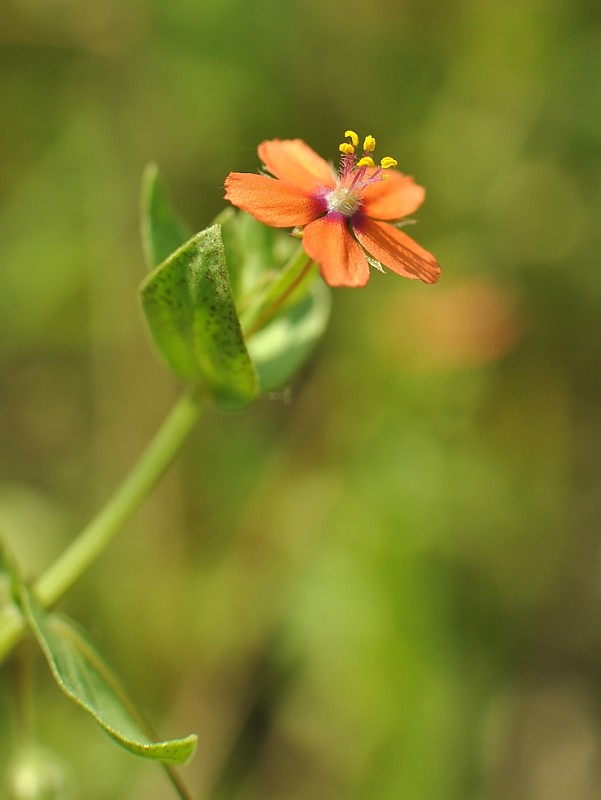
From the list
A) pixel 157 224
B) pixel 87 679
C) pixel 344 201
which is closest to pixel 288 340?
pixel 157 224

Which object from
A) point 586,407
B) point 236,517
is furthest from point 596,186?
point 236,517

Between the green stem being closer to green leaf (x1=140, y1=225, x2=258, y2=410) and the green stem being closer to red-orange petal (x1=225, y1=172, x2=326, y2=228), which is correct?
green leaf (x1=140, y1=225, x2=258, y2=410)

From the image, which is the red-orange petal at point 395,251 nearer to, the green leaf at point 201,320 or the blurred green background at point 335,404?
the green leaf at point 201,320

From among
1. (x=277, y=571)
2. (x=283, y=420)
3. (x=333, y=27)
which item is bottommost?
(x=277, y=571)

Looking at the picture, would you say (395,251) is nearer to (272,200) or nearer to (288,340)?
(272,200)

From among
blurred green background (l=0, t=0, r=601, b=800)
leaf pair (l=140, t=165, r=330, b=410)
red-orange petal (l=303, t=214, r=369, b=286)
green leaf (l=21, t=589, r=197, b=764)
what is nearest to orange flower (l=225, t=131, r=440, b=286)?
red-orange petal (l=303, t=214, r=369, b=286)

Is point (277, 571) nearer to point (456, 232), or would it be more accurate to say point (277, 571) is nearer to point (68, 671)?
point (456, 232)
